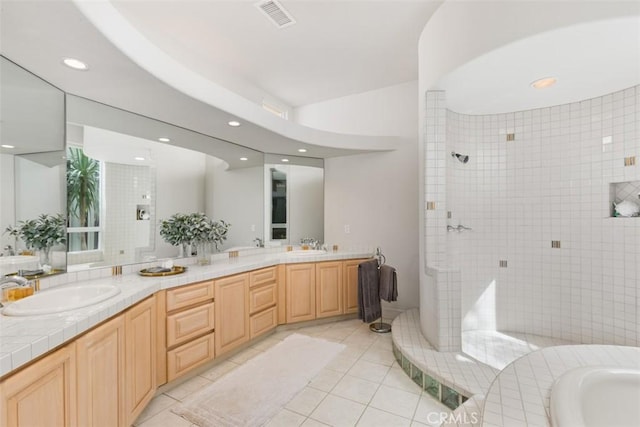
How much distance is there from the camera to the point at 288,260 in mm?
Result: 3371

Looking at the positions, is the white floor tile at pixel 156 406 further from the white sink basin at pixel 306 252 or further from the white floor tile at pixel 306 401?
the white sink basin at pixel 306 252

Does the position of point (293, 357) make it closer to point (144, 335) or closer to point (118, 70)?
point (144, 335)

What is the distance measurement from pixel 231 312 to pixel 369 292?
1517 millimetres

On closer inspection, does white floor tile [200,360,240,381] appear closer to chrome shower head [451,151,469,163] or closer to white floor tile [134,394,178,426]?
white floor tile [134,394,178,426]

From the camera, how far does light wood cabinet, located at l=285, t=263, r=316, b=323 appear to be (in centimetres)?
337

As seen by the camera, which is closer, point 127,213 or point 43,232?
point 43,232

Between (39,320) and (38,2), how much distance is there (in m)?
1.40

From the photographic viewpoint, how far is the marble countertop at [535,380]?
1093 millimetres

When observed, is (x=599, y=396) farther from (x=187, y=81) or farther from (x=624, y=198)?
(x=187, y=81)

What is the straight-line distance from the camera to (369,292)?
3.29 m

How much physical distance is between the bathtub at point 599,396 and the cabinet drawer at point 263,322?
2.43 meters

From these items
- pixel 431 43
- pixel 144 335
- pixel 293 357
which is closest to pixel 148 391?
pixel 144 335

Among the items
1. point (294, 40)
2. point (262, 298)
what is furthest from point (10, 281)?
point (294, 40)

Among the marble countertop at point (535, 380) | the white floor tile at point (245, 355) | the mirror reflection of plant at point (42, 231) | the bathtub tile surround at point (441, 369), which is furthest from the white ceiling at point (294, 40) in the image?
the white floor tile at point (245, 355)
